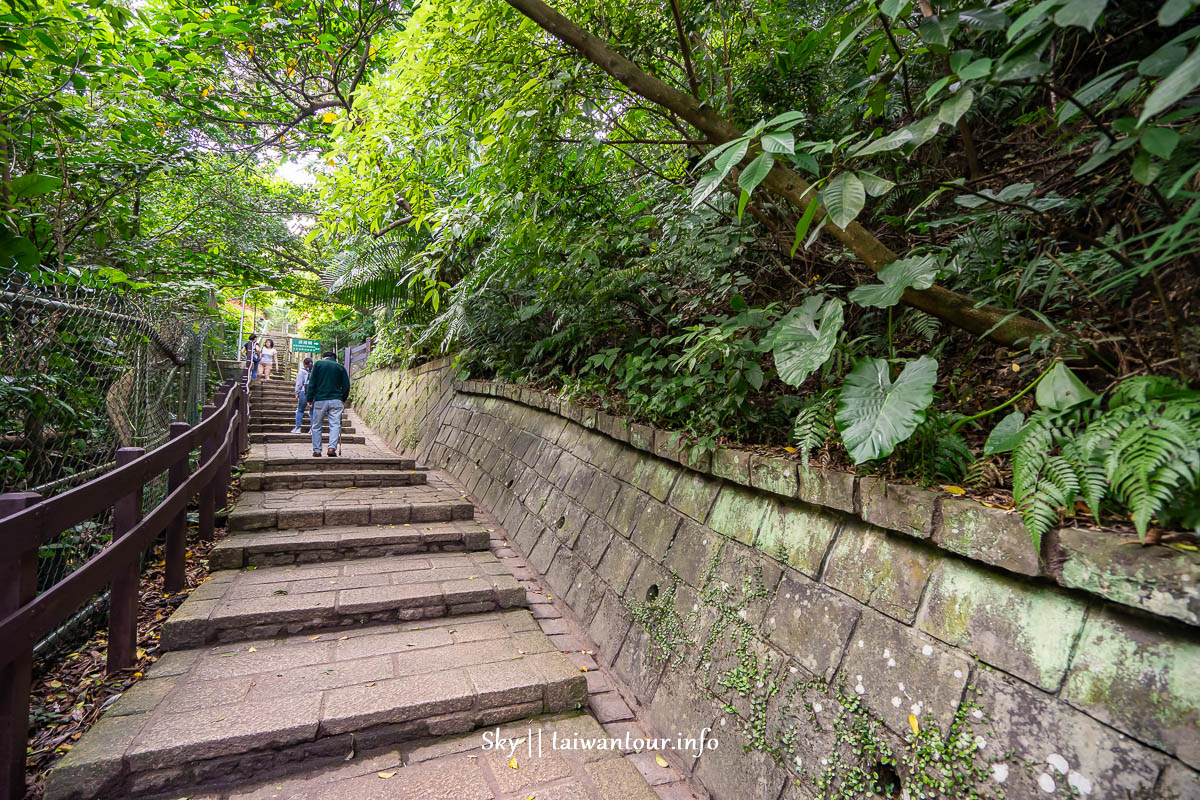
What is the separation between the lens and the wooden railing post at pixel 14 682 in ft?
5.44

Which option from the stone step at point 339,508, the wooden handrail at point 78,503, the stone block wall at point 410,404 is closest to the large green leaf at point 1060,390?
the wooden handrail at point 78,503

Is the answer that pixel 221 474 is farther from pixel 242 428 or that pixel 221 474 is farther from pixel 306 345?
pixel 306 345

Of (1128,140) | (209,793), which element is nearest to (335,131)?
(209,793)

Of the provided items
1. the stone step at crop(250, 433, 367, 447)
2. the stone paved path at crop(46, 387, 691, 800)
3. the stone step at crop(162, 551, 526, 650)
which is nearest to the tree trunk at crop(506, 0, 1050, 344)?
the stone paved path at crop(46, 387, 691, 800)

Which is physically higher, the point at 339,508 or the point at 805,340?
the point at 805,340

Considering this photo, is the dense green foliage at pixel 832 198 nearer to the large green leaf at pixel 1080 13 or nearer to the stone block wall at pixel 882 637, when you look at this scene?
the large green leaf at pixel 1080 13

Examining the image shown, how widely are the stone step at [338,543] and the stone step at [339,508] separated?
7cm

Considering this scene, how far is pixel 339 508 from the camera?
161 inches

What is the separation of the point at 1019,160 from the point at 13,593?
13.7ft

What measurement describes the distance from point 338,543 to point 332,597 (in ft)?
2.28

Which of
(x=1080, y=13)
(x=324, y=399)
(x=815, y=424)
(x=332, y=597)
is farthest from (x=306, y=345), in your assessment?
(x=1080, y=13)

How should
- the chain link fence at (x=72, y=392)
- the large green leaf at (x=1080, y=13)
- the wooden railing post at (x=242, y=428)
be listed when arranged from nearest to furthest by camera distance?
the large green leaf at (x=1080, y=13) → the chain link fence at (x=72, y=392) → the wooden railing post at (x=242, y=428)

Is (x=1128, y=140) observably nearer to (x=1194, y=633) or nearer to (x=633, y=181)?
(x=1194, y=633)

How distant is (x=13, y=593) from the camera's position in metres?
1.67
